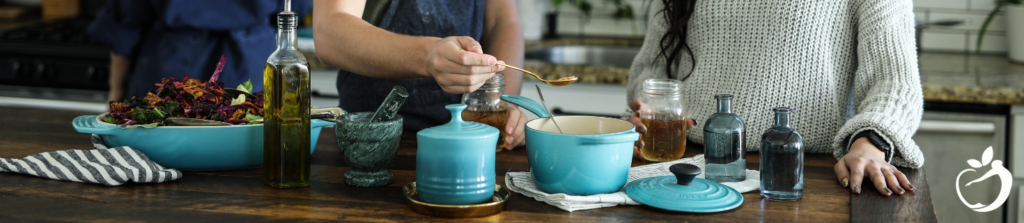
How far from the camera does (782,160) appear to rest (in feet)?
2.86

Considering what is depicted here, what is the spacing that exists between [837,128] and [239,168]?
968 millimetres

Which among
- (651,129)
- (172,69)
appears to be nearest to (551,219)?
(651,129)

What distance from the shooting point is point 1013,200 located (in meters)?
1.91

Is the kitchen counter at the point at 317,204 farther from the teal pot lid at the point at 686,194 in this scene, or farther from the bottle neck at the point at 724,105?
the bottle neck at the point at 724,105

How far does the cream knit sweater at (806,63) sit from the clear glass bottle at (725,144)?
0.75 feet

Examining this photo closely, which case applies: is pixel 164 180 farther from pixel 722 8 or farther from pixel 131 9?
pixel 131 9

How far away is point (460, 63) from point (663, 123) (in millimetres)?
377

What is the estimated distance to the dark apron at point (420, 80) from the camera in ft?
4.74

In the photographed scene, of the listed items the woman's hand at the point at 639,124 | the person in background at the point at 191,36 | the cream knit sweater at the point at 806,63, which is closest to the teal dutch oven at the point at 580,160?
the woman's hand at the point at 639,124

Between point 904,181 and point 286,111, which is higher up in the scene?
point 286,111


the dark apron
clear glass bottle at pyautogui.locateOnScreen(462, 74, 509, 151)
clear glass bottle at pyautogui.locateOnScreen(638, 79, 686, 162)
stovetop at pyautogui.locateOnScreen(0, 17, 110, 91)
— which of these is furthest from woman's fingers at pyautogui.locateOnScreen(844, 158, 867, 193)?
stovetop at pyautogui.locateOnScreen(0, 17, 110, 91)

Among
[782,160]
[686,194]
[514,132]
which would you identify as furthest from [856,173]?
[514,132]

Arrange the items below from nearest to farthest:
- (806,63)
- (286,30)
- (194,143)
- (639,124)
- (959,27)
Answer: (286,30), (194,143), (639,124), (806,63), (959,27)

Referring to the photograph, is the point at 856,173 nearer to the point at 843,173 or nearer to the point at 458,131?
the point at 843,173
